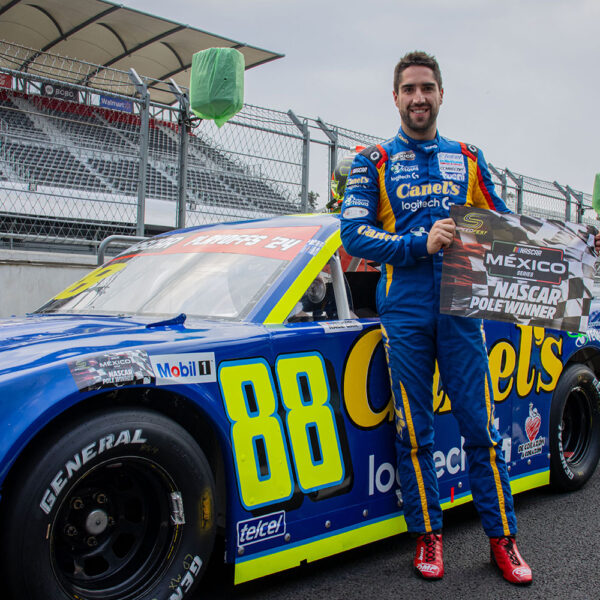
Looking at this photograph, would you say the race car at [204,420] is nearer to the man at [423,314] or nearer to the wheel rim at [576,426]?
the man at [423,314]

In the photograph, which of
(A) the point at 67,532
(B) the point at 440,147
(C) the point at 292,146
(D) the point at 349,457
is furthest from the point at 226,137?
(A) the point at 67,532

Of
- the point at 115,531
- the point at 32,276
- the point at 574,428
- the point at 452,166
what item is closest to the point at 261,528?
the point at 115,531

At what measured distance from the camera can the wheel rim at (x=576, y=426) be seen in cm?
382

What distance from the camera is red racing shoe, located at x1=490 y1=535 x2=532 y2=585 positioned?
2488 millimetres

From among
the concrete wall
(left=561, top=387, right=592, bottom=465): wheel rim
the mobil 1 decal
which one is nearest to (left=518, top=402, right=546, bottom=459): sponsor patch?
(left=561, top=387, right=592, bottom=465): wheel rim

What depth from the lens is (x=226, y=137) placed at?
688 cm

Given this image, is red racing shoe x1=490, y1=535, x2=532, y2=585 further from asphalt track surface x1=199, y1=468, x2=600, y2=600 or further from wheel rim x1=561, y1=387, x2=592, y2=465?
wheel rim x1=561, y1=387, x2=592, y2=465

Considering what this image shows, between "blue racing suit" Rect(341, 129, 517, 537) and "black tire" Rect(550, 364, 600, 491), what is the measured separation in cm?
102

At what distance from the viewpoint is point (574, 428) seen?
3.90 metres

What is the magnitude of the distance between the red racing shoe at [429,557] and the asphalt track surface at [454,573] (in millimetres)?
35

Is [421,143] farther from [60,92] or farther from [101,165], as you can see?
[60,92]

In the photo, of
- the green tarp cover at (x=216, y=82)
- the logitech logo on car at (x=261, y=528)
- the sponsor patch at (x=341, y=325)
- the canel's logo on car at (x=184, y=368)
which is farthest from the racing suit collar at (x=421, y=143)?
the green tarp cover at (x=216, y=82)

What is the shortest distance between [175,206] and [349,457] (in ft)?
14.8

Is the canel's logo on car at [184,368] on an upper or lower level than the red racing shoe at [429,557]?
upper
